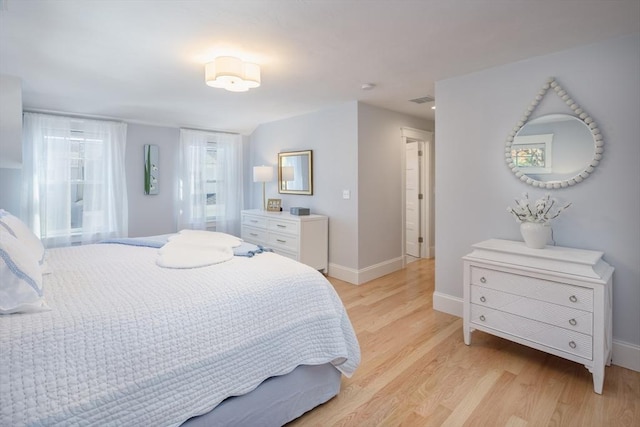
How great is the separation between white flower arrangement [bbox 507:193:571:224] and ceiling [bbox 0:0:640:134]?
1.13 meters

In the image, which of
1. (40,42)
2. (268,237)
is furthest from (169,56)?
(268,237)

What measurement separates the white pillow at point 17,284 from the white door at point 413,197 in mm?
4554

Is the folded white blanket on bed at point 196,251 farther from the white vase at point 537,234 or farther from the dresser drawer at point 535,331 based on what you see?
the white vase at point 537,234

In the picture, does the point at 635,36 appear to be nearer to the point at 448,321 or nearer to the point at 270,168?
the point at 448,321

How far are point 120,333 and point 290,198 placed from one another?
3.77 m

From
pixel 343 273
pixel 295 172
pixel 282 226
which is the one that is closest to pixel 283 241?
pixel 282 226

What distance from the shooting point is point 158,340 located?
1.29 metres

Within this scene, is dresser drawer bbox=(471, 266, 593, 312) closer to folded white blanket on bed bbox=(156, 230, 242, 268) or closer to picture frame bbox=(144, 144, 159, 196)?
folded white blanket on bed bbox=(156, 230, 242, 268)

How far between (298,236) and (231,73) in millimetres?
2147

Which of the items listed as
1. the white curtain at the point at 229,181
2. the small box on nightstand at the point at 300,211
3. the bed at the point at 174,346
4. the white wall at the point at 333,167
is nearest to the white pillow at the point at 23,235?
the bed at the point at 174,346

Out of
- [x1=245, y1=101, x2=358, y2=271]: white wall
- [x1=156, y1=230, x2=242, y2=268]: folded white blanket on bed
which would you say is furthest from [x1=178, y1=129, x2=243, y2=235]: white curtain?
[x1=156, y1=230, x2=242, y2=268]: folded white blanket on bed

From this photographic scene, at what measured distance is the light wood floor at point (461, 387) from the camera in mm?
1765

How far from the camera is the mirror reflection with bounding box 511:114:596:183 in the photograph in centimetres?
238

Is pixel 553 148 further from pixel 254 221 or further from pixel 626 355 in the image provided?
pixel 254 221
